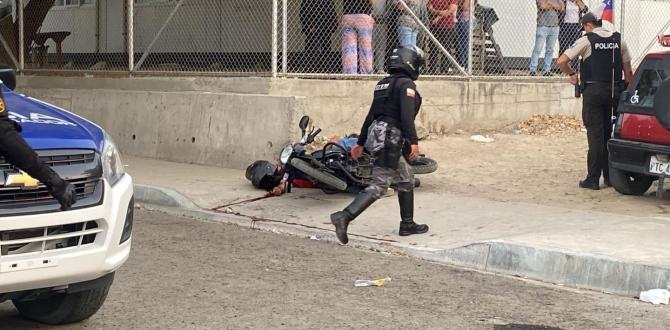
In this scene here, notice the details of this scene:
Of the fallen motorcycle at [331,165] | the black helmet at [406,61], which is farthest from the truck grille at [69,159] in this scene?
the fallen motorcycle at [331,165]

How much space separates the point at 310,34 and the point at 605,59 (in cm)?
440

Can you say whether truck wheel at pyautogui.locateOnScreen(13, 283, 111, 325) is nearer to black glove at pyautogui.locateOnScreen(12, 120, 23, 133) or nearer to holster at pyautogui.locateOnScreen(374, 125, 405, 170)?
black glove at pyautogui.locateOnScreen(12, 120, 23, 133)

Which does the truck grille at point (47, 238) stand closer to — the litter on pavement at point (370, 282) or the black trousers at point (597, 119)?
the litter on pavement at point (370, 282)

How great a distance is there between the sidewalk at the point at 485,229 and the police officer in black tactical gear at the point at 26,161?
3.73 metres

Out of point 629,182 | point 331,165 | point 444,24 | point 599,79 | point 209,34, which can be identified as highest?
point 444,24

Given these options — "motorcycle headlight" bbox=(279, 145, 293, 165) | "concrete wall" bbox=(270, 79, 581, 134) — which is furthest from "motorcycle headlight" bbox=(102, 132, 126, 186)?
"concrete wall" bbox=(270, 79, 581, 134)

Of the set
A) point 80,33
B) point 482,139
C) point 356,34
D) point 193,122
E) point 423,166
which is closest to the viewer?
point 423,166

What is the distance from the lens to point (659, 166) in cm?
821

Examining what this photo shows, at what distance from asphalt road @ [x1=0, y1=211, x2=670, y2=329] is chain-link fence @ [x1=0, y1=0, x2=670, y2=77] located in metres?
4.65

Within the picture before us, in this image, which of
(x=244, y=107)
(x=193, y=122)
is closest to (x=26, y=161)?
(x=244, y=107)

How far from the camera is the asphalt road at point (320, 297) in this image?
5.20 meters

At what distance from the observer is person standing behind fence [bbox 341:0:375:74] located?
37.8 feet

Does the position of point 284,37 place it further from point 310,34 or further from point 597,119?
point 597,119

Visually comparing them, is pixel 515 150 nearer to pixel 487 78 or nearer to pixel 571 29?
pixel 487 78
